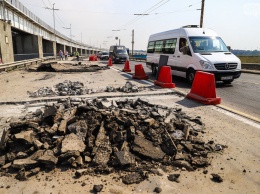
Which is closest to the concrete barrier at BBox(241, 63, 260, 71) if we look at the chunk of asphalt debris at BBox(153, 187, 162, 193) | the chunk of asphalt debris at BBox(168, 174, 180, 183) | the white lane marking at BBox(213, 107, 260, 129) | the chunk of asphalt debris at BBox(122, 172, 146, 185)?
the white lane marking at BBox(213, 107, 260, 129)

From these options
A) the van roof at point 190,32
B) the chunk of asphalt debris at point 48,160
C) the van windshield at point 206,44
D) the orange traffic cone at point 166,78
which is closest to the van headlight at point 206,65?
the van windshield at point 206,44

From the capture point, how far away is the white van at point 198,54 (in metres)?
9.51

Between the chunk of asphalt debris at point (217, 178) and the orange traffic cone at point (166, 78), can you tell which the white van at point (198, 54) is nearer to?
the orange traffic cone at point (166, 78)

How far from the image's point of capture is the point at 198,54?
9.82 metres

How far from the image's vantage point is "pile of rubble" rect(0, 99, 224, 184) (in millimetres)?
3156

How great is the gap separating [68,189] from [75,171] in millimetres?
391

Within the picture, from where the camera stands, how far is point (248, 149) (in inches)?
148

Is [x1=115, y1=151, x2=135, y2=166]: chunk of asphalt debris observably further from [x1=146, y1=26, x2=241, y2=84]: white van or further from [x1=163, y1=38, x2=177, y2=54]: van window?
[x1=163, y1=38, x2=177, y2=54]: van window

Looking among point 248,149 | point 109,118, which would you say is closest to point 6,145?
point 109,118

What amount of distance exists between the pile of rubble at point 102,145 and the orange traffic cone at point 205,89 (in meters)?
2.40

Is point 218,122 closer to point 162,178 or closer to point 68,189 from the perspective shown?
point 162,178

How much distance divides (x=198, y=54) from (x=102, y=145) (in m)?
7.72

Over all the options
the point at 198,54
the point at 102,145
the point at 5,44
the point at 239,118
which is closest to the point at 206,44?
the point at 198,54

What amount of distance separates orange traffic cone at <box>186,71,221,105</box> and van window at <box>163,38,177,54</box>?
16.1 feet
